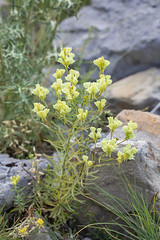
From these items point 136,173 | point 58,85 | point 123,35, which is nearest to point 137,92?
point 123,35

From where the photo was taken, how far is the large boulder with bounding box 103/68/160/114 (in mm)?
2967

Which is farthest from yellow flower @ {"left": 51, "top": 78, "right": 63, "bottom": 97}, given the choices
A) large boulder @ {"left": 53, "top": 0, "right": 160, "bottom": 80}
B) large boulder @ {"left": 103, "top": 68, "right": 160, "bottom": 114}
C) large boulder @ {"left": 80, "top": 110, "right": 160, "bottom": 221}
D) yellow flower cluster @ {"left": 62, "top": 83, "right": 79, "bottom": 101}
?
large boulder @ {"left": 53, "top": 0, "right": 160, "bottom": 80}

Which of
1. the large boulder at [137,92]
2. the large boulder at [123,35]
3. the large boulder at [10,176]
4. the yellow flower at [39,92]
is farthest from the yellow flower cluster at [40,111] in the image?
the large boulder at [123,35]

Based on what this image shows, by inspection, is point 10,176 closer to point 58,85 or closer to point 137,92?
point 58,85

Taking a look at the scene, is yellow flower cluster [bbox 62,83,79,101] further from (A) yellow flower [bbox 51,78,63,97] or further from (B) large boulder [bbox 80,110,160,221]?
(B) large boulder [bbox 80,110,160,221]

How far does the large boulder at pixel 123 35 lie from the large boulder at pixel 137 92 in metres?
0.14

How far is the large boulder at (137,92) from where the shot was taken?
297cm

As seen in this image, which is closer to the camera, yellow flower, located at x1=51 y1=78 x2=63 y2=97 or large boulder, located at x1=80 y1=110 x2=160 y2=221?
yellow flower, located at x1=51 y1=78 x2=63 y2=97

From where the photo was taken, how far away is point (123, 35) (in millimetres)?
3518

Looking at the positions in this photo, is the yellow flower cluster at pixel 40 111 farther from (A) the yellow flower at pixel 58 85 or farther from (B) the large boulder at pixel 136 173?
(B) the large boulder at pixel 136 173

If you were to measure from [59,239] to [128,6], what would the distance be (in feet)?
9.49

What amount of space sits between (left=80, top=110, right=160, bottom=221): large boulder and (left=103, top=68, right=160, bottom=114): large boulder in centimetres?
110

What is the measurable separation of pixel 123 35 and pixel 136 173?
2293 millimetres

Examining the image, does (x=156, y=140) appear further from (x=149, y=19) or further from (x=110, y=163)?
(x=149, y=19)
